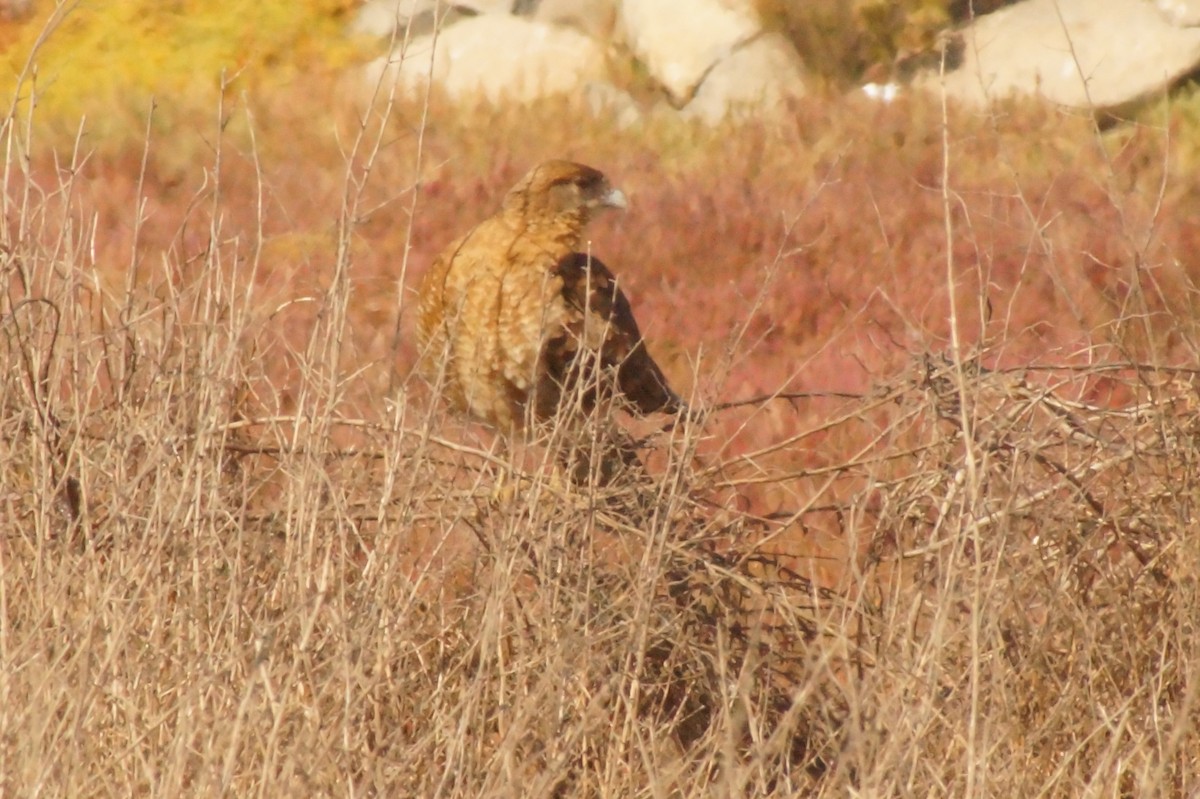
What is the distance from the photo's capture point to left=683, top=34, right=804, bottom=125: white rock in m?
10.4

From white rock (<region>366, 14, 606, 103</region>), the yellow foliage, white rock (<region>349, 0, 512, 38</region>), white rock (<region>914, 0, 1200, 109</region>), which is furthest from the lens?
white rock (<region>349, 0, 512, 38</region>)

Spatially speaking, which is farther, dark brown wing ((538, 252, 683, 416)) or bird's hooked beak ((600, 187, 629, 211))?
bird's hooked beak ((600, 187, 629, 211))

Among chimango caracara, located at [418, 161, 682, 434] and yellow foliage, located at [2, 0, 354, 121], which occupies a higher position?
chimango caracara, located at [418, 161, 682, 434]

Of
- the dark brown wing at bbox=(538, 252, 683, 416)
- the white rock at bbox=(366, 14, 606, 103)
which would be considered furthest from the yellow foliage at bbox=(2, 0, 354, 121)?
the dark brown wing at bbox=(538, 252, 683, 416)

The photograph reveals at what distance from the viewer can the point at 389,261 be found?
25.0 ft

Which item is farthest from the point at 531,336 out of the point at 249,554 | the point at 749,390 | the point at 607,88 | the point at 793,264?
the point at 607,88

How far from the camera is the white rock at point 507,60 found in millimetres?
10719

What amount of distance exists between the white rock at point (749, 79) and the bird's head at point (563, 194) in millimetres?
5590

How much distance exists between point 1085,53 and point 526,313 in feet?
22.9

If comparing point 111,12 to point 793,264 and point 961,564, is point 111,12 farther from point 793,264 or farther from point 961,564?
point 961,564

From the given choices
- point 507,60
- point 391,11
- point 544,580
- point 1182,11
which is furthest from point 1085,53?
point 544,580

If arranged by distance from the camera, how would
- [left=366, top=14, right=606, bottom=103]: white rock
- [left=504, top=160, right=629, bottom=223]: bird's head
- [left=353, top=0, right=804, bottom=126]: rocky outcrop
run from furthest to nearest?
[left=366, top=14, right=606, bottom=103]: white rock < [left=353, top=0, right=804, bottom=126]: rocky outcrop < [left=504, top=160, right=629, bottom=223]: bird's head

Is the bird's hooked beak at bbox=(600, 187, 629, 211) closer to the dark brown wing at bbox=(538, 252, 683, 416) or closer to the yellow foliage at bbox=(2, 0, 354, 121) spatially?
the dark brown wing at bbox=(538, 252, 683, 416)

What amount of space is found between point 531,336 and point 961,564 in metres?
1.57
